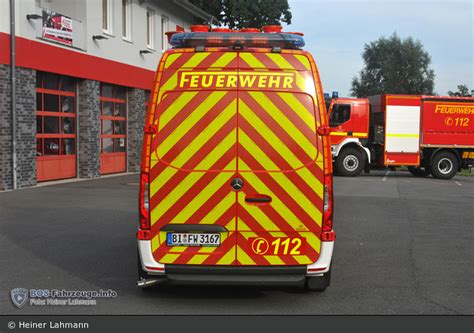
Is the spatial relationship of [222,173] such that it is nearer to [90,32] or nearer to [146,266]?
[146,266]

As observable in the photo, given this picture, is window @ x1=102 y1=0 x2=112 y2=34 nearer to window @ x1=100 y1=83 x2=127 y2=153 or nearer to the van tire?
window @ x1=100 y1=83 x2=127 y2=153

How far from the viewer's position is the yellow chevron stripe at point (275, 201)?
201 inches

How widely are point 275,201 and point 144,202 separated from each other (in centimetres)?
112

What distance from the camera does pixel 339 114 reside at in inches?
878

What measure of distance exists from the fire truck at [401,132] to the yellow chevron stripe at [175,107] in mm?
17562

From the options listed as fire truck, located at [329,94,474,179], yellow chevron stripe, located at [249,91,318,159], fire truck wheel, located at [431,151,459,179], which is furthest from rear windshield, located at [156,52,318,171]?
fire truck wheel, located at [431,151,459,179]

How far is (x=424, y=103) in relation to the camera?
22.6 meters

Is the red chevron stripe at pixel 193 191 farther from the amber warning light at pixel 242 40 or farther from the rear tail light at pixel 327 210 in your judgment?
the amber warning light at pixel 242 40

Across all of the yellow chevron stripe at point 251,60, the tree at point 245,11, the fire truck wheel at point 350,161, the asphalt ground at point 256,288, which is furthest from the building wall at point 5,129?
the tree at point 245,11

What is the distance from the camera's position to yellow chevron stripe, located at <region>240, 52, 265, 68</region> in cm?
523

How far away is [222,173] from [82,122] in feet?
46.2

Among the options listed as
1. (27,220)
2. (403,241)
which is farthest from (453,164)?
(27,220)

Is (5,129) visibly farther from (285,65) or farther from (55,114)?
(285,65)

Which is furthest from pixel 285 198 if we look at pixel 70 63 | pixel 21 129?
pixel 70 63
